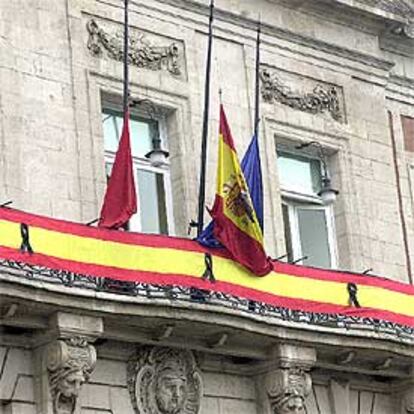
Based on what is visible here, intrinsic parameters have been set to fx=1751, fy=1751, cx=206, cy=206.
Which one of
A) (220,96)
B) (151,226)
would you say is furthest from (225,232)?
(220,96)

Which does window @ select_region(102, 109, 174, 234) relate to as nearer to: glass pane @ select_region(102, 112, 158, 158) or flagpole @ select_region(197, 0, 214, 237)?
glass pane @ select_region(102, 112, 158, 158)

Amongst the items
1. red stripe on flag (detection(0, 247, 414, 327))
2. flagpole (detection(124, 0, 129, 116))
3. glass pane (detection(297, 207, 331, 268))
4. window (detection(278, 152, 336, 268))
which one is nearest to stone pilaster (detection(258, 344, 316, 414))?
red stripe on flag (detection(0, 247, 414, 327))

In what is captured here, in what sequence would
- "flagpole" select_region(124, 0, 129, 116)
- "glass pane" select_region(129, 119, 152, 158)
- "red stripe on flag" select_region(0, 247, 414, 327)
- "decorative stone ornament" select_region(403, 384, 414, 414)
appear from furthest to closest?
"decorative stone ornament" select_region(403, 384, 414, 414) < "glass pane" select_region(129, 119, 152, 158) < "flagpole" select_region(124, 0, 129, 116) < "red stripe on flag" select_region(0, 247, 414, 327)

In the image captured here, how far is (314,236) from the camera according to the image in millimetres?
23578

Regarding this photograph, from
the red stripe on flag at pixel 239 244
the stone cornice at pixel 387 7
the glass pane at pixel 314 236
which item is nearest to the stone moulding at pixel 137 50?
the red stripe on flag at pixel 239 244

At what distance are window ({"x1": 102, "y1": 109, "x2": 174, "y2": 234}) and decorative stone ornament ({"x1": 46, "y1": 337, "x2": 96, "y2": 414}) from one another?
2.88 metres

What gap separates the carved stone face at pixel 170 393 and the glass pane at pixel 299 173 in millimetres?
4202

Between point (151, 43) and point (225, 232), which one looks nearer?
point (225, 232)

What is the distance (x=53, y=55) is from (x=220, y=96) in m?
2.71

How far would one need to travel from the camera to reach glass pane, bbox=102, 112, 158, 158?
2156cm

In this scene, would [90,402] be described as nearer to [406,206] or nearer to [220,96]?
[220,96]

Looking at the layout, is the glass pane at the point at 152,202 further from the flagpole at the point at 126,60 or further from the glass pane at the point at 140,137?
the flagpole at the point at 126,60

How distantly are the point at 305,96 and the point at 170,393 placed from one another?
5502 millimetres

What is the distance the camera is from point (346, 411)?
72.2ft
